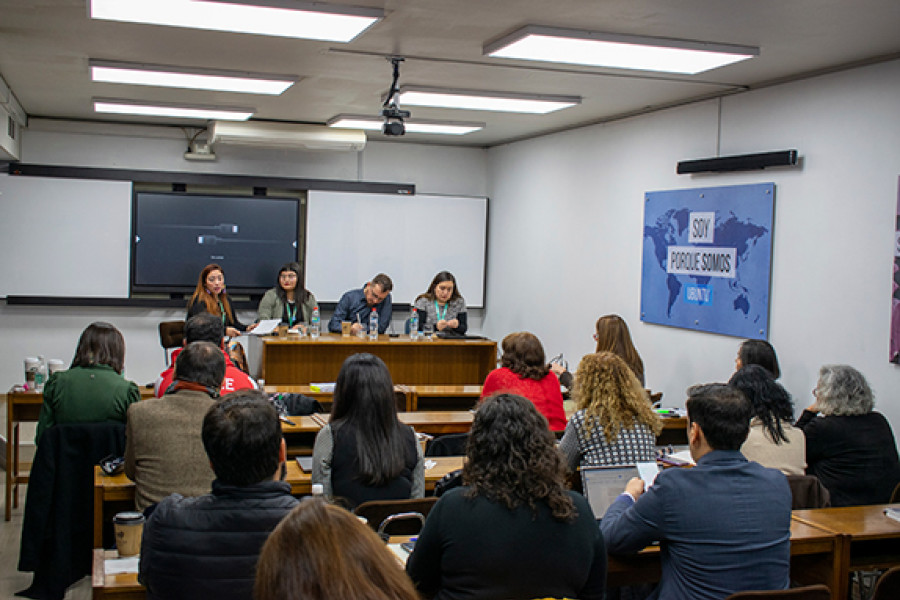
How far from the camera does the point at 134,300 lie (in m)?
8.74

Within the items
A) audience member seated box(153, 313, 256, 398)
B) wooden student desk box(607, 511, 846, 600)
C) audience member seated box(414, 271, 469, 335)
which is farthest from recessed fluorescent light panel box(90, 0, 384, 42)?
audience member seated box(414, 271, 469, 335)

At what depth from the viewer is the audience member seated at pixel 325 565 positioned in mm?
1050

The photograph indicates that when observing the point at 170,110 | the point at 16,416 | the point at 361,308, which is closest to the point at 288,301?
the point at 361,308

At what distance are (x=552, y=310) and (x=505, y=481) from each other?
6.26 metres

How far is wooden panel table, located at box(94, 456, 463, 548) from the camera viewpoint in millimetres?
3402

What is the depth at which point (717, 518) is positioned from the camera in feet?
7.83

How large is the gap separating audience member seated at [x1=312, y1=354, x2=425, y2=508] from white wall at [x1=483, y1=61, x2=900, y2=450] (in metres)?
3.07

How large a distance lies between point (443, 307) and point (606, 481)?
5018 millimetres

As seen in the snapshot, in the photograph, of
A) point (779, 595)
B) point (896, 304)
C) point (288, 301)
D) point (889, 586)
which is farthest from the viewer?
point (288, 301)

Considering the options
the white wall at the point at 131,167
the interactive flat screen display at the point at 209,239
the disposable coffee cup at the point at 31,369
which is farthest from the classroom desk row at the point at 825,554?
the white wall at the point at 131,167

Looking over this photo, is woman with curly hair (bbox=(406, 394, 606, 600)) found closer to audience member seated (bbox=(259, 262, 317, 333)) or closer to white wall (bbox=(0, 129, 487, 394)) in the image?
audience member seated (bbox=(259, 262, 317, 333))

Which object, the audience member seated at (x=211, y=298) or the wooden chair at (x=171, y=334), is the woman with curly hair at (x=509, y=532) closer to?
the audience member seated at (x=211, y=298)

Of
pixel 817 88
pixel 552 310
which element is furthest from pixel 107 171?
pixel 817 88

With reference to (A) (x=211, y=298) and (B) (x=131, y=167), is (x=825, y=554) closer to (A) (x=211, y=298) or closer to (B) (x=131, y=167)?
(A) (x=211, y=298)
